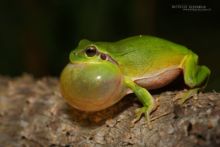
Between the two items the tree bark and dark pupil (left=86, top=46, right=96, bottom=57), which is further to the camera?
dark pupil (left=86, top=46, right=96, bottom=57)

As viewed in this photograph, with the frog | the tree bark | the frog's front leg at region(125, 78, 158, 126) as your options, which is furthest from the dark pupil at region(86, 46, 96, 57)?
the tree bark

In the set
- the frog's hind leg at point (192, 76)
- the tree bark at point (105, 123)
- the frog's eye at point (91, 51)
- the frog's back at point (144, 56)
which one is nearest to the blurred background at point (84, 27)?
the frog's hind leg at point (192, 76)

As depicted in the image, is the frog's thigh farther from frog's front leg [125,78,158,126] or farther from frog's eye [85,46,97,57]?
frog's eye [85,46,97,57]

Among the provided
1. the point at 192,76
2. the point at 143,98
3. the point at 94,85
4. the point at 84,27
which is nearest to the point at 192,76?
the point at 192,76

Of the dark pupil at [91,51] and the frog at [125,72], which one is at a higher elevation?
the dark pupil at [91,51]

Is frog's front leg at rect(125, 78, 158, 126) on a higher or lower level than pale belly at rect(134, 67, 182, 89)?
lower

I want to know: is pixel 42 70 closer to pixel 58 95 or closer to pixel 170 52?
pixel 58 95

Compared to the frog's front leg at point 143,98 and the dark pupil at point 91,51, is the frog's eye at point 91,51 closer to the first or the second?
the dark pupil at point 91,51
